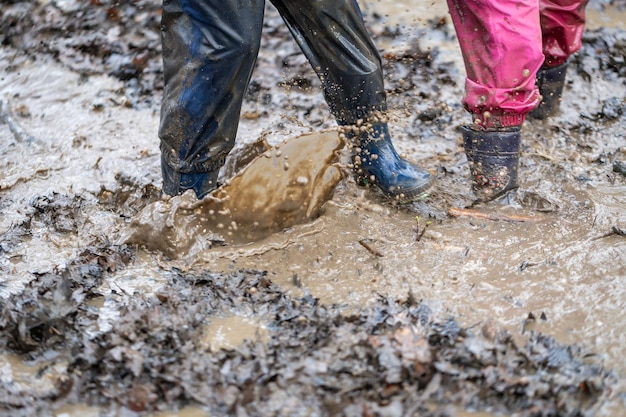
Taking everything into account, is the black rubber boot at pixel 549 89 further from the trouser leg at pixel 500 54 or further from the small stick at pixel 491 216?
the small stick at pixel 491 216

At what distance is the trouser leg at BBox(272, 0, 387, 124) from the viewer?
2.78 metres

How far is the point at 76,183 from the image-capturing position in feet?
11.7

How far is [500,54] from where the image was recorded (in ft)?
9.07

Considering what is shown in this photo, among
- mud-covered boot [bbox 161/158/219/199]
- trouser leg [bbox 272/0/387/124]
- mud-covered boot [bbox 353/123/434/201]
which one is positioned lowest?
mud-covered boot [bbox 353/123/434/201]

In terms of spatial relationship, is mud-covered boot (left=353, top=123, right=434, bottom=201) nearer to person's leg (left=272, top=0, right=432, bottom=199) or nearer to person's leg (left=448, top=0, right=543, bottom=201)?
person's leg (left=272, top=0, right=432, bottom=199)

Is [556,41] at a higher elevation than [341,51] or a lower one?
lower

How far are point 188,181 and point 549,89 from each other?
2.35 meters

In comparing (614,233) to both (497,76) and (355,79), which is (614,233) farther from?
(355,79)

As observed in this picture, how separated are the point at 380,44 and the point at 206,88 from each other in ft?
8.21

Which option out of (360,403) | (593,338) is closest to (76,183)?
(360,403)

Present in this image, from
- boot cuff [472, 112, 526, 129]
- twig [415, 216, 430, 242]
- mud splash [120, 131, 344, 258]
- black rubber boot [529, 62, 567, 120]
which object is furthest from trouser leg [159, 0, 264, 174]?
black rubber boot [529, 62, 567, 120]

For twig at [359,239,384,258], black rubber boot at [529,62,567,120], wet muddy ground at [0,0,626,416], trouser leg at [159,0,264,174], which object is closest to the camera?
wet muddy ground at [0,0,626,416]

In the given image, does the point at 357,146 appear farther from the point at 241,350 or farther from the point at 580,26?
the point at 580,26

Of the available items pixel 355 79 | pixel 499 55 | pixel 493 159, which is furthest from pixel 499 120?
pixel 355 79
